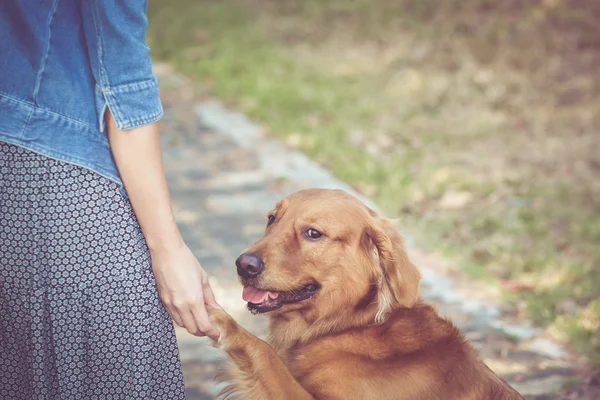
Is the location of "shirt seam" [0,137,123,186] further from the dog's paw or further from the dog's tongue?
the dog's tongue

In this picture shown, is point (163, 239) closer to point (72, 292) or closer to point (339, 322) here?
point (72, 292)

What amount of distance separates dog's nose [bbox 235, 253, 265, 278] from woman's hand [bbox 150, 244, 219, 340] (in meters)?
0.71

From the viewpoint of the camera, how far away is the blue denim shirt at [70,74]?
174 cm

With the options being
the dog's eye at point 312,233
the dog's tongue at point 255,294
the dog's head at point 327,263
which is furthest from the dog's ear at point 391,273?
the dog's tongue at point 255,294

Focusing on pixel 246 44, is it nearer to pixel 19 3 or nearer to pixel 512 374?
pixel 512 374

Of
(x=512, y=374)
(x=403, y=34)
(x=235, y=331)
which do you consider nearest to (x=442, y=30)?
(x=403, y=34)

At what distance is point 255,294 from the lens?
273cm

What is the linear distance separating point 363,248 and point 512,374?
1.60m

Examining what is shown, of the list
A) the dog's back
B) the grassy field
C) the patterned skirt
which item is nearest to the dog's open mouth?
the dog's back

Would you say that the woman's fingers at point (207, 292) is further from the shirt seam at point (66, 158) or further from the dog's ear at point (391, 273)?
the dog's ear at point (391, 273)

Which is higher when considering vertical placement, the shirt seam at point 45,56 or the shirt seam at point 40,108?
the shirt seam at point 45,56

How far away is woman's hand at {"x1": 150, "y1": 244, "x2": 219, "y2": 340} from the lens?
187cm

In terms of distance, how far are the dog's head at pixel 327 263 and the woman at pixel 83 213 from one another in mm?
784

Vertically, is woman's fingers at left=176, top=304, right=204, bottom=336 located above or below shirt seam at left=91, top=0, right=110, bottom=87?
below
